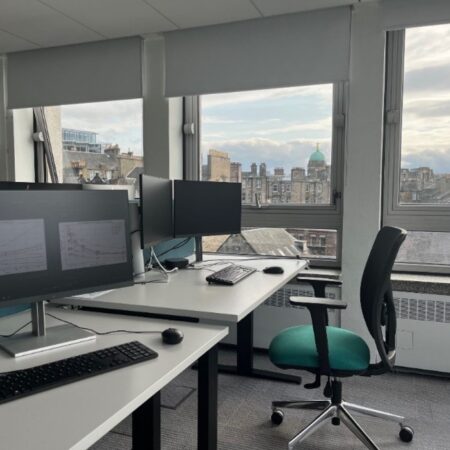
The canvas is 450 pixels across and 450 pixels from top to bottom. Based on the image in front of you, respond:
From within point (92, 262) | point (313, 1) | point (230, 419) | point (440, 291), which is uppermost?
point (313, 1)

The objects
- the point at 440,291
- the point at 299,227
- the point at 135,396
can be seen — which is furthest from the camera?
the point at 299,227

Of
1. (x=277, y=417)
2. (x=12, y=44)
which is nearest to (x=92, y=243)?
(x=277, y=417)

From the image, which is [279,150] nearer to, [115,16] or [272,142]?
[272,142]

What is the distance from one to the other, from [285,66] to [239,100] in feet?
1.64

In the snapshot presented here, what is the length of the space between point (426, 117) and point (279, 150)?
1033mm

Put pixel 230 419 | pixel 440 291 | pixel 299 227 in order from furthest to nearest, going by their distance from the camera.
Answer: pixel 299 227
pixel 440 291
pixel 230 419

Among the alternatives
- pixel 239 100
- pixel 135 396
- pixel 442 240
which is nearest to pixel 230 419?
pixel 135 396

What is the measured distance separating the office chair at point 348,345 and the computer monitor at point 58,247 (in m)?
0.82

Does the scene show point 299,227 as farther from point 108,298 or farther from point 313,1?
point 108,298

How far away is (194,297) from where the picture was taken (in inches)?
76.9

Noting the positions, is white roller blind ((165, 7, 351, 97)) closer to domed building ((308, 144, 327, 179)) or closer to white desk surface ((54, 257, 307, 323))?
domed building ((308, 144, 327, 179))

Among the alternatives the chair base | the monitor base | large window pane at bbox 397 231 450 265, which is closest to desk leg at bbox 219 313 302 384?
the chair base

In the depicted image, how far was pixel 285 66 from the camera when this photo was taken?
10.2ft

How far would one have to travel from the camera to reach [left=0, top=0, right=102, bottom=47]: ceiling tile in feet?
9.79
